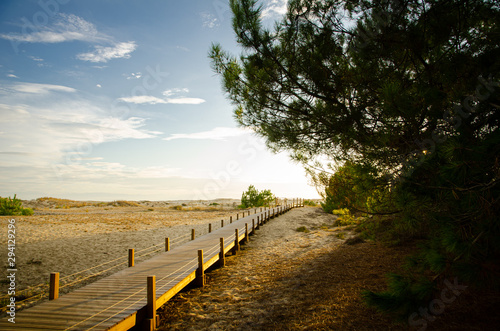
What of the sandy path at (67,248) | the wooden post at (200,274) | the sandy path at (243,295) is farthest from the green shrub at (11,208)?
the wooden post at (200,274)

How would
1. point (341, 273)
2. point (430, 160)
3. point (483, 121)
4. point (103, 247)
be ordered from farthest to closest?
point (103, 247)
point (341, 273)
point (430, 160)
point (483, 121)

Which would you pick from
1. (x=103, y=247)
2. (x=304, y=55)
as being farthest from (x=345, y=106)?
(x=103, y=247)

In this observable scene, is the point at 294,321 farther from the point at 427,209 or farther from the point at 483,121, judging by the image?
the point at 483,121

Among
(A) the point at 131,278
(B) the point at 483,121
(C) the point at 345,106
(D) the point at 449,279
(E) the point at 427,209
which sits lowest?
(A) the point at 131,278

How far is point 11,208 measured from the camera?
2216 cm

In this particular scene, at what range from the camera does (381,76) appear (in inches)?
201

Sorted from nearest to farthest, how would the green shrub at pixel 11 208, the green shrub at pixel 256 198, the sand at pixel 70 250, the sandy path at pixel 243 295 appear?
the sandy path at pixel 243 295 < the sand at pixel 70 250 < the green shrub at pixel 11 208 < the green shrub at pixel 256 198

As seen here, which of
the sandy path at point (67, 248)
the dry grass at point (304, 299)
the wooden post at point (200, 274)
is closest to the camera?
the dry grass at point (304, 299)

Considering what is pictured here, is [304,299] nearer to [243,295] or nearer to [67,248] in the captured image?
[243,295]

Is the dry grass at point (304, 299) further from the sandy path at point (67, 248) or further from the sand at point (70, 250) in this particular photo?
the sandy path at point (67, 248)

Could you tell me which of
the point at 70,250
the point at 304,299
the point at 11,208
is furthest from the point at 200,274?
the point at 11,208

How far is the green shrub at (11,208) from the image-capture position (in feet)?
71.5

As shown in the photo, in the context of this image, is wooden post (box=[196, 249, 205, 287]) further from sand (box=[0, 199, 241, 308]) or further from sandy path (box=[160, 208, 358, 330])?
sand (box=[0, 199, 241, 308])

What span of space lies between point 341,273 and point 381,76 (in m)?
4.89
